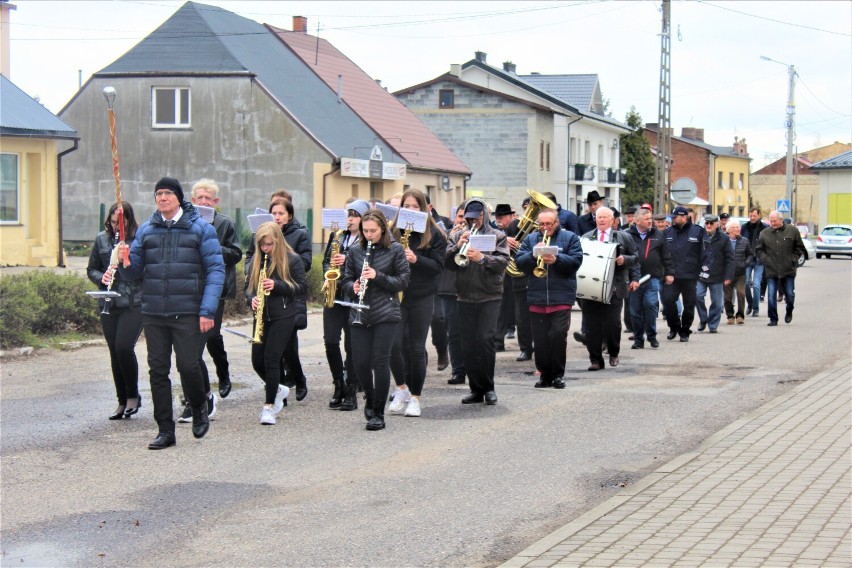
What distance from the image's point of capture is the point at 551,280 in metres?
11.7

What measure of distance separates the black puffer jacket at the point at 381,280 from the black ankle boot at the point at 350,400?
1060 millimetres

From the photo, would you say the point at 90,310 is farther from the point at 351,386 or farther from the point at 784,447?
the point at 784,447

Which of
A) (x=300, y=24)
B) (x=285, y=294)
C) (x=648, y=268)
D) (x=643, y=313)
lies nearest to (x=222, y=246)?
(x=285, y=294)

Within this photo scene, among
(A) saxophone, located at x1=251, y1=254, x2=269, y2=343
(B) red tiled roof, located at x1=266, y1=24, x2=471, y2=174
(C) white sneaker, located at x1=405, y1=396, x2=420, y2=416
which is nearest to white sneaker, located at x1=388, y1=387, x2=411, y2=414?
(C) white sneaker, located at x1=405, y1=396, x2=420, y2=416

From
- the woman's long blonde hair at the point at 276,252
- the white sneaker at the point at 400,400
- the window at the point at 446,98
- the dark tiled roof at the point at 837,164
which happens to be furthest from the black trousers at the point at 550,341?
the dark tiled roof at the point at 837,164

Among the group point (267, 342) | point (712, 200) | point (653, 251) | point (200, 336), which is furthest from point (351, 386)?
point (712, 200)

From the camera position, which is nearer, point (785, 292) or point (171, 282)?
point (171, 282)

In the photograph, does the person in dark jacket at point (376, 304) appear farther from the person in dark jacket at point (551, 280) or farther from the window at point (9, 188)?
the window at point (9, 188)

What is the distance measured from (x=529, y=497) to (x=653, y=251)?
32.4 feet

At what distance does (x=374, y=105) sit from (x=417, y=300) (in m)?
36.3

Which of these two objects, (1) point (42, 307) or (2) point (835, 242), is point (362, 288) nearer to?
(1) point (42, 307)

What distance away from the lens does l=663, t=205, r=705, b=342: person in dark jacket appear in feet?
56.4

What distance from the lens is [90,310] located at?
50.2 ft

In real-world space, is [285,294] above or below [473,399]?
above
